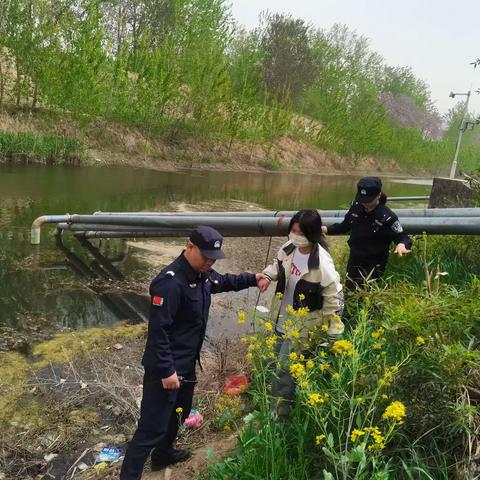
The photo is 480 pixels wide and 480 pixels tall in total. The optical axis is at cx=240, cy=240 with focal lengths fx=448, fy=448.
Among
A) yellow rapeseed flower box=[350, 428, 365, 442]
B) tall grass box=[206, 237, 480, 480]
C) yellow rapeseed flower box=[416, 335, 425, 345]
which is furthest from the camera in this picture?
yellow rapeseed flower box=[416, 335, 425, 345]

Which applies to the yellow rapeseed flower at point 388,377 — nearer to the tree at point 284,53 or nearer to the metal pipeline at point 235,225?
the metal pipeline at point 235,225

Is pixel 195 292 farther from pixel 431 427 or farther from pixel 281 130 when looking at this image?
pixel 281 130

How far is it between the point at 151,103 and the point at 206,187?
979 centimetres

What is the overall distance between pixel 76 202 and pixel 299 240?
37.8 ft

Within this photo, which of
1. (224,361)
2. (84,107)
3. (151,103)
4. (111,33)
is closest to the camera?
(224,361)

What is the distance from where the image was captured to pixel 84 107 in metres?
23.2

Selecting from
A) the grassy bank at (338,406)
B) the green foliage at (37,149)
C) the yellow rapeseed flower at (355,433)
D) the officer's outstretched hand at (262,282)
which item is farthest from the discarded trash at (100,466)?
the green foliage at (37,149)

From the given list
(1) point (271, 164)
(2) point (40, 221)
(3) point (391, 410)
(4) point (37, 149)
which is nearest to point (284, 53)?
(1) point (271, 164)

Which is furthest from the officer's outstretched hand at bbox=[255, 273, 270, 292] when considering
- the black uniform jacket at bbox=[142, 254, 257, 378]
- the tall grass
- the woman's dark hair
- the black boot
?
the black boot

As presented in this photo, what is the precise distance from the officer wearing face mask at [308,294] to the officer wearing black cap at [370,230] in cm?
91

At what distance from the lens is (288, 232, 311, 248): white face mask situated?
3107 millimetres

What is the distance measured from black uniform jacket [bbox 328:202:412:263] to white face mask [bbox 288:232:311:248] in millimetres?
1287

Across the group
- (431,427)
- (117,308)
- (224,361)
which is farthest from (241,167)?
(431,427)

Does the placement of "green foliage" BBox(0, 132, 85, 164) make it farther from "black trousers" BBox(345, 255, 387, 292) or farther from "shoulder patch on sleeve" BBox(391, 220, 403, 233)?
"shoulder patch on sleeve" BBox(391, 220, 403, 233)
